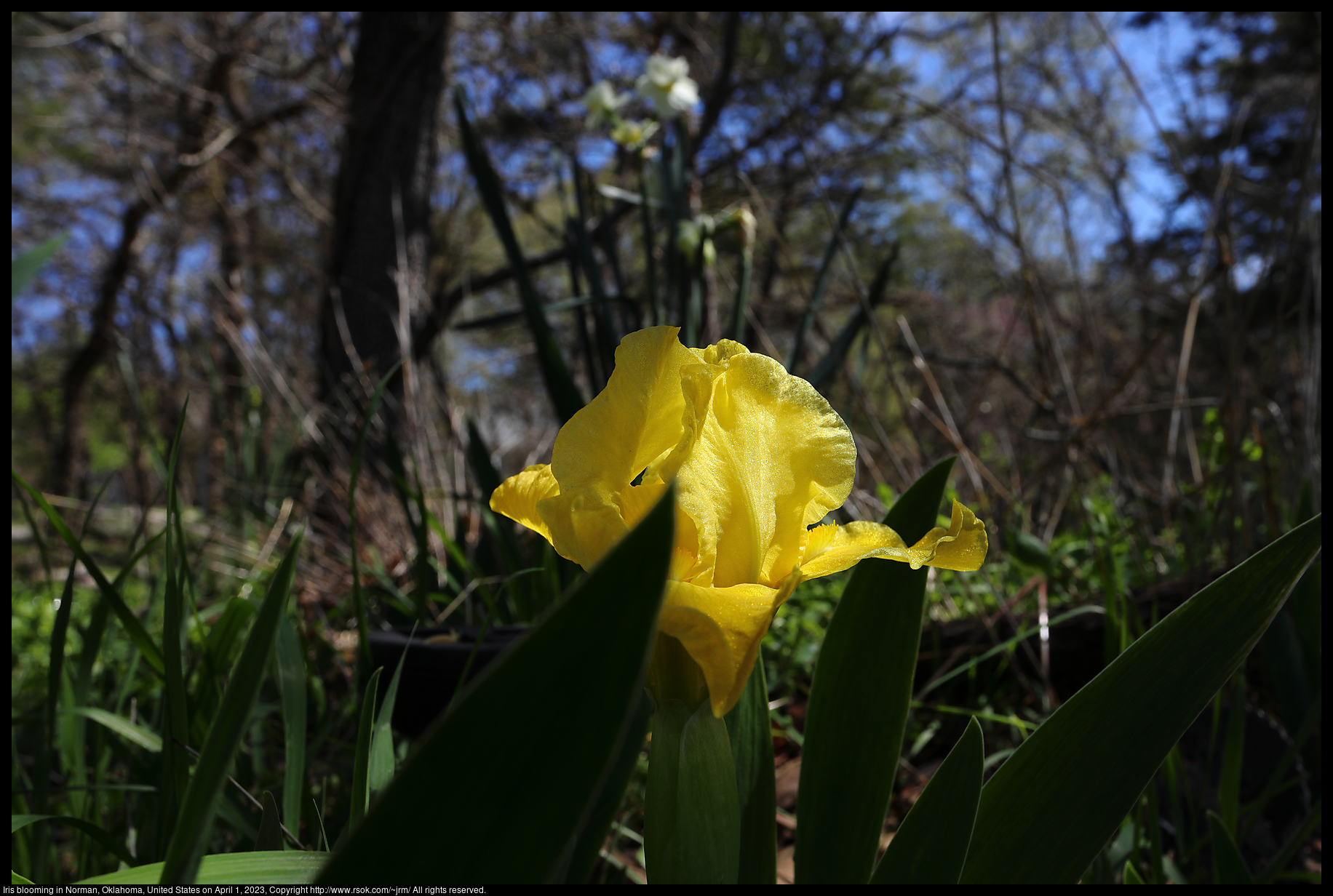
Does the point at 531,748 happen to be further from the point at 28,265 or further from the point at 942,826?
the point at 28,265

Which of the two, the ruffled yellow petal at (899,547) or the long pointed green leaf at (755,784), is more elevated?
the ruffled yellow petal at (899,547)

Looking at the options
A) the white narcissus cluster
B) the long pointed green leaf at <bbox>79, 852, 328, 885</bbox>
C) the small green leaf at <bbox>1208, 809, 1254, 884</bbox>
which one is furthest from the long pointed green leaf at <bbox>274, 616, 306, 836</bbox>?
the white narcissus cluster

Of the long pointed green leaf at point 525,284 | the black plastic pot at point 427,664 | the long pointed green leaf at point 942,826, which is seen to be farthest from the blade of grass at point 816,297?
the long pointed green leaf at point 942,826

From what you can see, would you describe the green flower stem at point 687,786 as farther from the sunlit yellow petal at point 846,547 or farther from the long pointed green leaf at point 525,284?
the long pointed green leaf at point 525,284

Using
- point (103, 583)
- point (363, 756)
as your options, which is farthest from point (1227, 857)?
point (103, 583)

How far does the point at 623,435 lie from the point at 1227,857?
511mm

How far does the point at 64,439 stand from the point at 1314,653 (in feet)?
21.7

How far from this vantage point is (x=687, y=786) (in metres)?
0.34

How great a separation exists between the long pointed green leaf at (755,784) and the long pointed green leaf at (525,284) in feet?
2.74

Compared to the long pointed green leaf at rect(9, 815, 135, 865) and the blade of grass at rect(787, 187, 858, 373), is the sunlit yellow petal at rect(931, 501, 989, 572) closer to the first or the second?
the long pointed green leaf at rect(9, 815, 135, 865)

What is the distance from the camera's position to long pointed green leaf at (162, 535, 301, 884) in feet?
0.84

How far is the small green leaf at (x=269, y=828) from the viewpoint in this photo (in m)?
0.34

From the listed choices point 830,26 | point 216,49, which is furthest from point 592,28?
point 216,49

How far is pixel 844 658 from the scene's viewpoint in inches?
18.5
